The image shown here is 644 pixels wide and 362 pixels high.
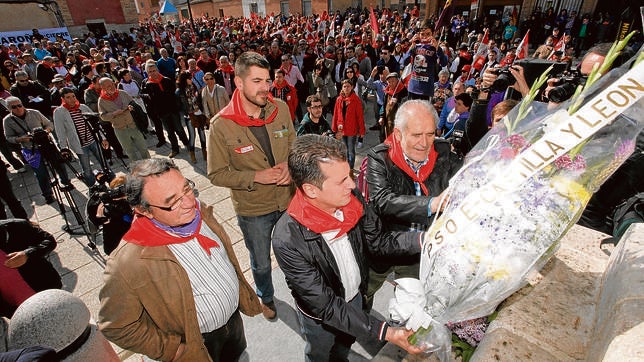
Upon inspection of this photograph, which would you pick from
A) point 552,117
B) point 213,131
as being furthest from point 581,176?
point 213,131

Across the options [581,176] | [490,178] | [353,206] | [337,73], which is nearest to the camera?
[581,176]

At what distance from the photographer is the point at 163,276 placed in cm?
177

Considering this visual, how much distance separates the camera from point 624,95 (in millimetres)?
1102

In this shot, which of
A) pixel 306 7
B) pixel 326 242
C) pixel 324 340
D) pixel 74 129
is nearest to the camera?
pixel 326 242

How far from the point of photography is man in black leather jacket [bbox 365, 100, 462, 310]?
2227 millimetres

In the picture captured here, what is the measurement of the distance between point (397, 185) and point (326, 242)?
0.83 m

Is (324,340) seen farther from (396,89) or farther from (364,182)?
(396,89)

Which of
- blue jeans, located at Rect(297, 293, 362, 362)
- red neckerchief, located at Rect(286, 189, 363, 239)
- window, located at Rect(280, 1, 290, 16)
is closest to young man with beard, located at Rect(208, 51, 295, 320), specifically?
red neckerchief, located at Rect(286, 189, 363, 239)

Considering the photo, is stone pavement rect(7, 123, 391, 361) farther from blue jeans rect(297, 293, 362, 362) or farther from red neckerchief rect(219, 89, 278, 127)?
red neckerchief rect(219, 89, 278, 127)

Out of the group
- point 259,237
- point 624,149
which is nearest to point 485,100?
point 624,149

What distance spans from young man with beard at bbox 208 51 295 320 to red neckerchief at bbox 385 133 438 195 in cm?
85

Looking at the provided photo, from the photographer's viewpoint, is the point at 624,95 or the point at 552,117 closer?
the point at 624,95

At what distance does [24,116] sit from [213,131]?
486cm

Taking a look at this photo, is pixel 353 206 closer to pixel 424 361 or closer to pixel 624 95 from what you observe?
pixel 424 361
